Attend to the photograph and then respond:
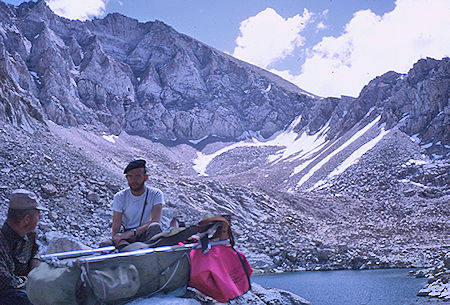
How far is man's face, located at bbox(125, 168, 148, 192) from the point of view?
15.3ft

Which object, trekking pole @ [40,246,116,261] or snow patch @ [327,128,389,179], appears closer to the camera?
trekking pole @ [40,246,116,261]

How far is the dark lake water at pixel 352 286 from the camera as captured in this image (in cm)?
1391

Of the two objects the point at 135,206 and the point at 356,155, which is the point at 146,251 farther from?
the point at 356,155

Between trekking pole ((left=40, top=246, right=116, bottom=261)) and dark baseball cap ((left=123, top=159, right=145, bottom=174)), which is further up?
dark baseball cap ((left=123, top=159, right=145, bottom=174))

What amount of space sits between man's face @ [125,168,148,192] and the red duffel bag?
4.83ft

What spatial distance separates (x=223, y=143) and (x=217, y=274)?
87144 mm

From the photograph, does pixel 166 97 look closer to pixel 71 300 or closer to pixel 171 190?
pixel 171 190

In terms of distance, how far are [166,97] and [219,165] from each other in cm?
2563

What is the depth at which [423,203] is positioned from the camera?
117 feet

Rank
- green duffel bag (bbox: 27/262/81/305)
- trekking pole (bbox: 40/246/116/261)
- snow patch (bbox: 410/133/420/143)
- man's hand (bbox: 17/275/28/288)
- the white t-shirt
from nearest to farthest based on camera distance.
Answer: green duffel bag (bbox: 27/262/81/305) < man's hand (bbox: 17/275/28/288) < trekking pole (bbox: 40/246/116/261) < the white t-shirt < snow patch (bbox: 410/133/420/143)

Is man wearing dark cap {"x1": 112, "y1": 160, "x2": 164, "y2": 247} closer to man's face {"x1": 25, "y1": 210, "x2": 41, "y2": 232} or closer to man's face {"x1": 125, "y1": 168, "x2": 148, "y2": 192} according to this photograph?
man's face {"x1": 125, "y1": 168, "x2": 148, "y2": 192}

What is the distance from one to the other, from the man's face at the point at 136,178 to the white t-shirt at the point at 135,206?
14cm

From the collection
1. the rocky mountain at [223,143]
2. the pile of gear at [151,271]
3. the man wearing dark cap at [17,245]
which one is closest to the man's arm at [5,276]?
the man wearing dark cap at [17,245]

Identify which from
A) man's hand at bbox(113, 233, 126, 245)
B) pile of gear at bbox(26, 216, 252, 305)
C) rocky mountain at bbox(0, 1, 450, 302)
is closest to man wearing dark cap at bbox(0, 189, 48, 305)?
pile of gear at bbox(26, 216, 252, 305)
